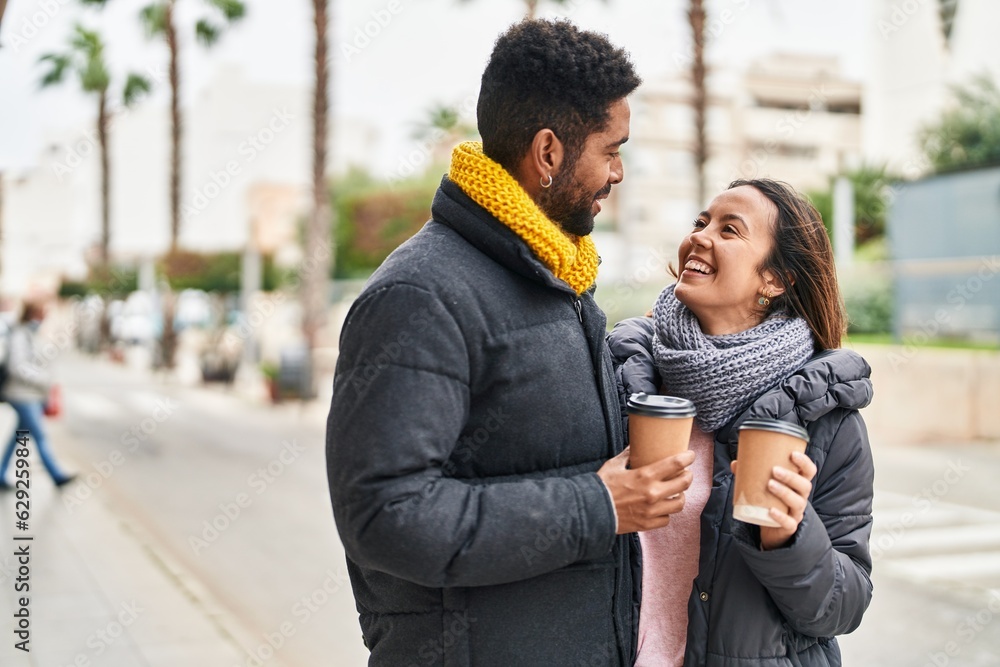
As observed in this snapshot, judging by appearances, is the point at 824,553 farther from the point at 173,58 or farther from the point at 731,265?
the point at 173,58

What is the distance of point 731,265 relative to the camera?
6.31 ft

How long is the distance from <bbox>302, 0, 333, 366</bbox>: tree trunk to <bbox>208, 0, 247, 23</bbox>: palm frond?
13.7ft

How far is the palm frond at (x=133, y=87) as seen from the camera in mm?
23938

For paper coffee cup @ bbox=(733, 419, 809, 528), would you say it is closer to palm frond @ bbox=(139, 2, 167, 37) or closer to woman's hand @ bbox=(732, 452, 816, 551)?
woman's hand @ bbox=(732, 452, 816, 551)

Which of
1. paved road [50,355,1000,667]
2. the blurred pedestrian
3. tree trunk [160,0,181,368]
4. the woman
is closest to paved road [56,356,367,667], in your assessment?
paved road [50,355,1000,667]

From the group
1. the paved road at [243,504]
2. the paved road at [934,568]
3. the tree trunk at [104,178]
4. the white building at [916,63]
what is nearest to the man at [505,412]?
the paved road at [243,504]

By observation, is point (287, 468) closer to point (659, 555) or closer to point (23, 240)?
point (659, 555)

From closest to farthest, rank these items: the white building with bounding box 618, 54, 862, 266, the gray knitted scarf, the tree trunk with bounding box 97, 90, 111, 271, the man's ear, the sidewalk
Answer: the man's ear, the gray knitted scarf, the sidewalk, the tree trunk with bounding box 97, 90, 111, 271, the white building with bounding box 618, 54, 862, 266

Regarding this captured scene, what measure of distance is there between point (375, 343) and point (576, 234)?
474 millimetres

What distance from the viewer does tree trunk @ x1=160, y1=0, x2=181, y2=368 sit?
2083 cm

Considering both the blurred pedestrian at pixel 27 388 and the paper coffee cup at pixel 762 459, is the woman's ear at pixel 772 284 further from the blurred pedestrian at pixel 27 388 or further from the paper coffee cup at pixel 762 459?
the blurred pedestrian at pixel 27 388

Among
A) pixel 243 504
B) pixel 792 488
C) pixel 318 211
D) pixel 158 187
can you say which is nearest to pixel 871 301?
pixel 318 211

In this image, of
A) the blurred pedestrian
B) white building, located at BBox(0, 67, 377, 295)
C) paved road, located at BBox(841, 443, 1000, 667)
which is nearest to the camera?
paved road, located at BBox(841, 443, 1000, 667)

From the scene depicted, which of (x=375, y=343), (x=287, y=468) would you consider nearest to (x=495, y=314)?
(x=375, y=343)
